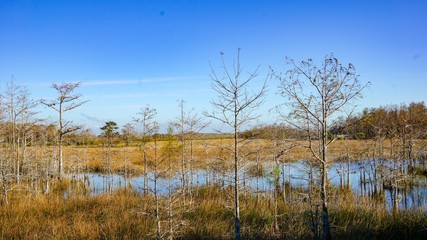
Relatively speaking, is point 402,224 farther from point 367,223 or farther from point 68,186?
point 68,186

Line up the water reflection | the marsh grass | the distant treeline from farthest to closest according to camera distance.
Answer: the water reflection → the marsh grass → the distant treeline

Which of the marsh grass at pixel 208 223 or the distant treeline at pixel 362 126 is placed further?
the marsh grass at pixel 208 223

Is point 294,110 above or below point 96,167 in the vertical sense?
above

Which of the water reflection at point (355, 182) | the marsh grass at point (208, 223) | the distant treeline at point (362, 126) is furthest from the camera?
the water reflection at point (355, 182)

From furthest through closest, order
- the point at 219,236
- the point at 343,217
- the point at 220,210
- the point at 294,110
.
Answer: the point at 220,210 < the point at 343,217 < the point at 219,236 < the point at 294,110

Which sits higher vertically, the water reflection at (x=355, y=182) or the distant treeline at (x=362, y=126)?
the distant treeline at (x=362, y=126)

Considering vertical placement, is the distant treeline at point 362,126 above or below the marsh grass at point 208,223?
above

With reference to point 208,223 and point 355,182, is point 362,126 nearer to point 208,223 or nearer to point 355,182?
point 355,182

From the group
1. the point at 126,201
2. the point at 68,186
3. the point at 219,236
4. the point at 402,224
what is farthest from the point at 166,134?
the point at 68,186

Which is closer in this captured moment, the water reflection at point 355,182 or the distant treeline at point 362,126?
the distant treeline at point 362,126

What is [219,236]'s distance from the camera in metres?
8.66

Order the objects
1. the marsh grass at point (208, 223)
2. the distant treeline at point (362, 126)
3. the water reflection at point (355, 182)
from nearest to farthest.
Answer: the distant treeline at point (362, 126), the marsh grass at point (208, 223), the water reflection at point (355, 182)

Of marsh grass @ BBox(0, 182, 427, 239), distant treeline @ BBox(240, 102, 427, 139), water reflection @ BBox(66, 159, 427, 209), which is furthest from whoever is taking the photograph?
water reflection @ BBox(66, 159, 427, 209)

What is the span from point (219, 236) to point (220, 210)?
103 inches
